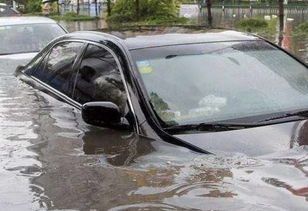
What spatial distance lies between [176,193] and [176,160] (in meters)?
0.57

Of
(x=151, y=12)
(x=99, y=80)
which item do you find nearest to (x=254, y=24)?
(x=151, y=12)

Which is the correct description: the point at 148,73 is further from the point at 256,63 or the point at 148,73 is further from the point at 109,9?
the point at 109,9

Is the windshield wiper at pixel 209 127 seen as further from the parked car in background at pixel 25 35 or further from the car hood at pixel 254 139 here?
the parked car in background at pixel 25 35

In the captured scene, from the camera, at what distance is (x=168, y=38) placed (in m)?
4.75

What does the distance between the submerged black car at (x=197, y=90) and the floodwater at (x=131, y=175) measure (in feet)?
0.47

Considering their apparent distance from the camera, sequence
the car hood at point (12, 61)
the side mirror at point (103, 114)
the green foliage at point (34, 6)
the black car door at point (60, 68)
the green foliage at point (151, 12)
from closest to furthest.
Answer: the side mirror at point (103, 114), the black car door at point (60, 68), the car hood at point (12, 61), the green foliage at point (151, 12), the green foliage at point (34, 6)

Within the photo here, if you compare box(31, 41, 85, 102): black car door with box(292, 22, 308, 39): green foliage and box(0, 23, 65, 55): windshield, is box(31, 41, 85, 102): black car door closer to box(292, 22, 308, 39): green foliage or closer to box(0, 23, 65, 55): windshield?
box(0, 23, 65, 55): windshield

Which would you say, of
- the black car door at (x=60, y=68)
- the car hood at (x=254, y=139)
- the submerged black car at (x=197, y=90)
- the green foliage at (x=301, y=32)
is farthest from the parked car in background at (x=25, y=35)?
the green foliage at (x=301, y=32)

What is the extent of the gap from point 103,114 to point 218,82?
0.86 metres

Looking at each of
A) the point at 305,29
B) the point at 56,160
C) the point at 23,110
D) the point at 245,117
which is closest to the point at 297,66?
the point at 245,117

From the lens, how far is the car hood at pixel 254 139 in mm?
3650

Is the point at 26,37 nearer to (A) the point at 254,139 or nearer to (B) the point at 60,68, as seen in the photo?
(B) the point at 60,68

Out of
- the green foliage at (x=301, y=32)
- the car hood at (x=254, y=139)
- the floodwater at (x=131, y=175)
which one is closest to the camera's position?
the floodwater at (x=131, y=175)

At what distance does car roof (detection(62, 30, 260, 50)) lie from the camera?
4.62 metres
